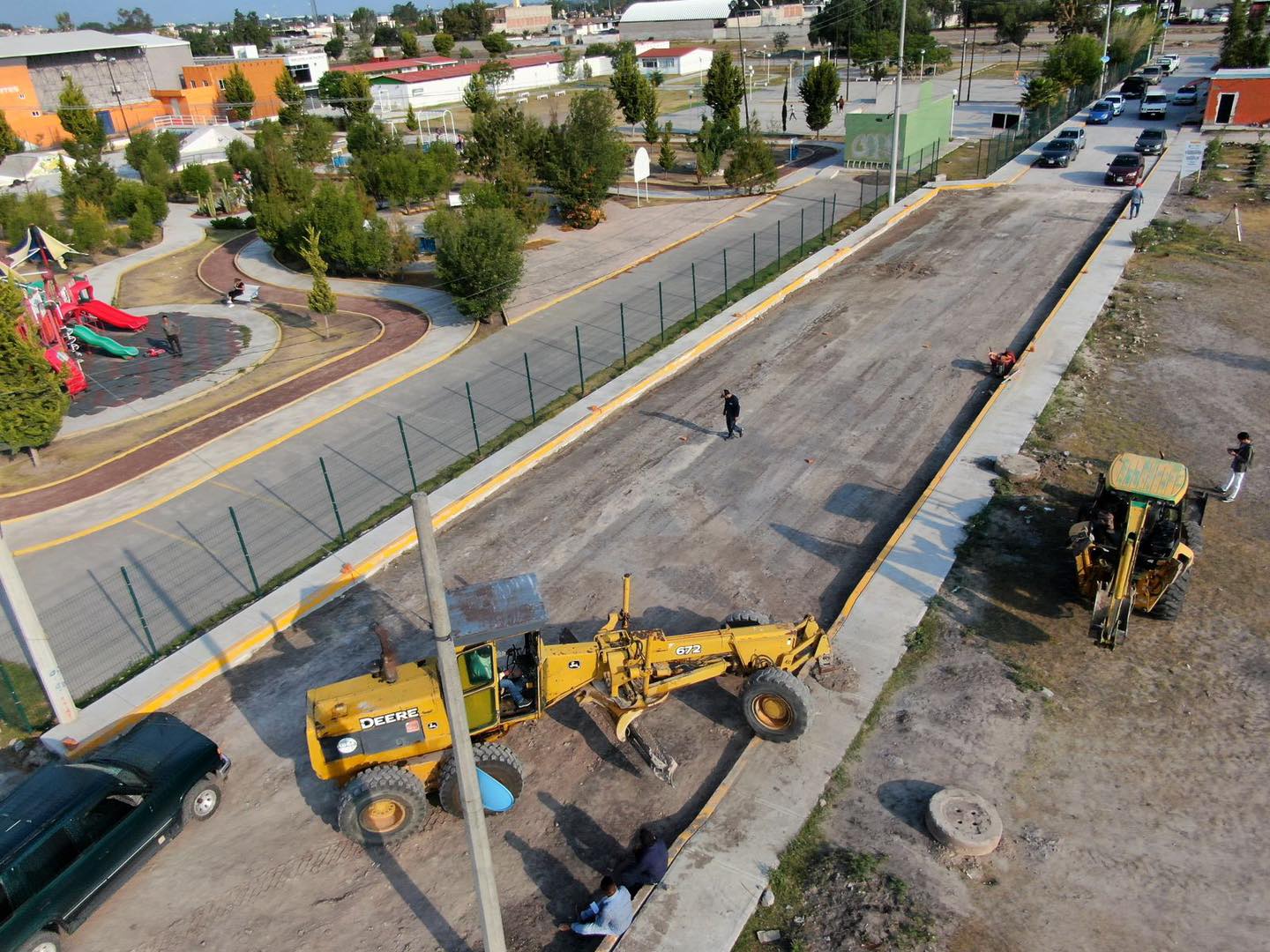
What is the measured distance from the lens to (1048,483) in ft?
56.3

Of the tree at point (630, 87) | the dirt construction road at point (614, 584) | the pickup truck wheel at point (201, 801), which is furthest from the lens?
the tree at point (630, 87)

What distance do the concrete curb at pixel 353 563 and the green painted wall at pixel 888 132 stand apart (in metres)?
23.8

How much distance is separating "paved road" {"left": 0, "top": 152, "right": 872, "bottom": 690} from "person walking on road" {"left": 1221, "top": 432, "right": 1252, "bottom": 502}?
1469 cm

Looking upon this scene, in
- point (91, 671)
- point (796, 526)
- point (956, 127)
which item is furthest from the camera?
point (956, 127)

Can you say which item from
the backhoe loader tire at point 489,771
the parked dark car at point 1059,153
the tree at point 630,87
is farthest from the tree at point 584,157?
the backhoe loader tire at point 489,771

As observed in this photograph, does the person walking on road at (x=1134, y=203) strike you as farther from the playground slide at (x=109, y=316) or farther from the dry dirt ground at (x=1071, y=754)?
the playground slide at (x=109, y=316)

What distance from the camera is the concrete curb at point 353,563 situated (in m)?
13.4

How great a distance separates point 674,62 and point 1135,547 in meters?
99.8

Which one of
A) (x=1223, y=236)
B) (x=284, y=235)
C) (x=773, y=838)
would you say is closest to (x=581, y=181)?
(x=284, y=235)

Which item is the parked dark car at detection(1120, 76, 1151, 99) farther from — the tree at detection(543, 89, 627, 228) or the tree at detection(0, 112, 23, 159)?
the tree at detection(0, 112, 23, 159)

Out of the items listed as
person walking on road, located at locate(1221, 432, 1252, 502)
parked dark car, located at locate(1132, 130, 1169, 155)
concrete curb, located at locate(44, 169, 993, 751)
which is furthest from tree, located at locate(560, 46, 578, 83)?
person walking on road, located at locate(1221, 432, 1252, 502)

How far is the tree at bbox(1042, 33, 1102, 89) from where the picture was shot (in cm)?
5544

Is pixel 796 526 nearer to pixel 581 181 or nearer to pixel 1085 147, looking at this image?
pixel 581 181

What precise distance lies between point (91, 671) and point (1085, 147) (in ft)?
165
